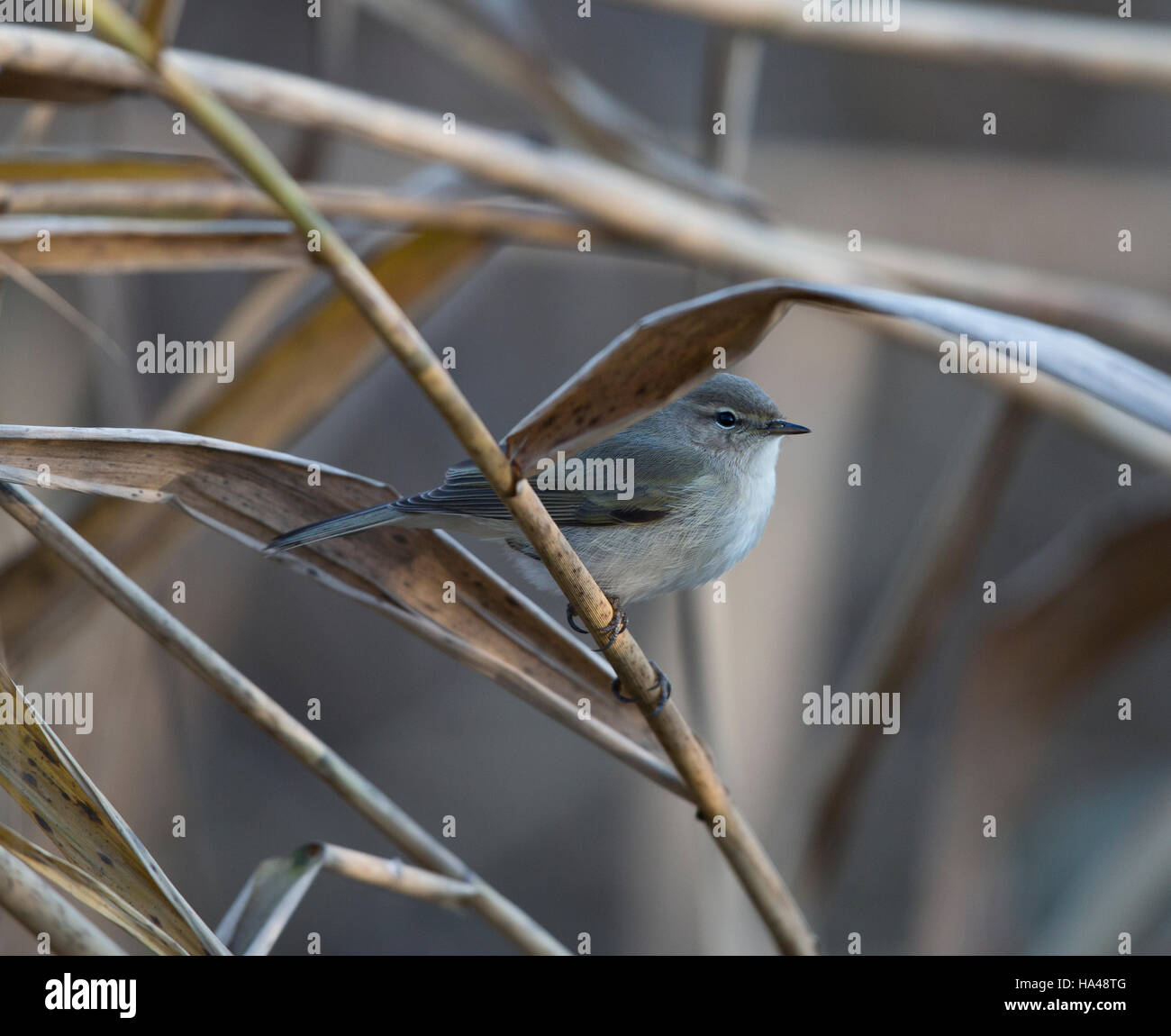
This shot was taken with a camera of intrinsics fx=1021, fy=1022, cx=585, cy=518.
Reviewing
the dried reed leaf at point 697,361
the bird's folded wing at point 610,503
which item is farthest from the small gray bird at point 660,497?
the dried reed leaf at point 697,361

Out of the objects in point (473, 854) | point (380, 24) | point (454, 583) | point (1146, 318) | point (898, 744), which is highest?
point (380, 24)

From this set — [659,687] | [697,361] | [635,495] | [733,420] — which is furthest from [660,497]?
[697,361]

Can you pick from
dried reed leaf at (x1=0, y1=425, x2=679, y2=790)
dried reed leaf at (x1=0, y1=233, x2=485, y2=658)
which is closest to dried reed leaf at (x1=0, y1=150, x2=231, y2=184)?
dried reed leaf at (x1=0, y1=233, x2=485, y2=658)

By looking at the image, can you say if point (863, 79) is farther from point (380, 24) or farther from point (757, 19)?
point (757, 19)

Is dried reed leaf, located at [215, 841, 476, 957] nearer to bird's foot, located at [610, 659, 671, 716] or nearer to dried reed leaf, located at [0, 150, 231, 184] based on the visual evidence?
bird's foot, located at [610, 659, 671, 716]

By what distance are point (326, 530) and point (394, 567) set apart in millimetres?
128

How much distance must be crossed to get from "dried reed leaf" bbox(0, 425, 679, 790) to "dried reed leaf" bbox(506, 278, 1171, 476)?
17.2 inches

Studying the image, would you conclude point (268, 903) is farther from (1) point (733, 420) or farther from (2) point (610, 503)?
(1) point (733, 420)

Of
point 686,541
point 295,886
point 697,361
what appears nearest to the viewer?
point 697,361

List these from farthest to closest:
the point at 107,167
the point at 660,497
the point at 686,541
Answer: the point at 660,497 → the point at 686,541 → the point at 107,167

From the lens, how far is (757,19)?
260 cm

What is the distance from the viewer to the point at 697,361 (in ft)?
4.27

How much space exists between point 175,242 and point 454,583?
35.8 inches
